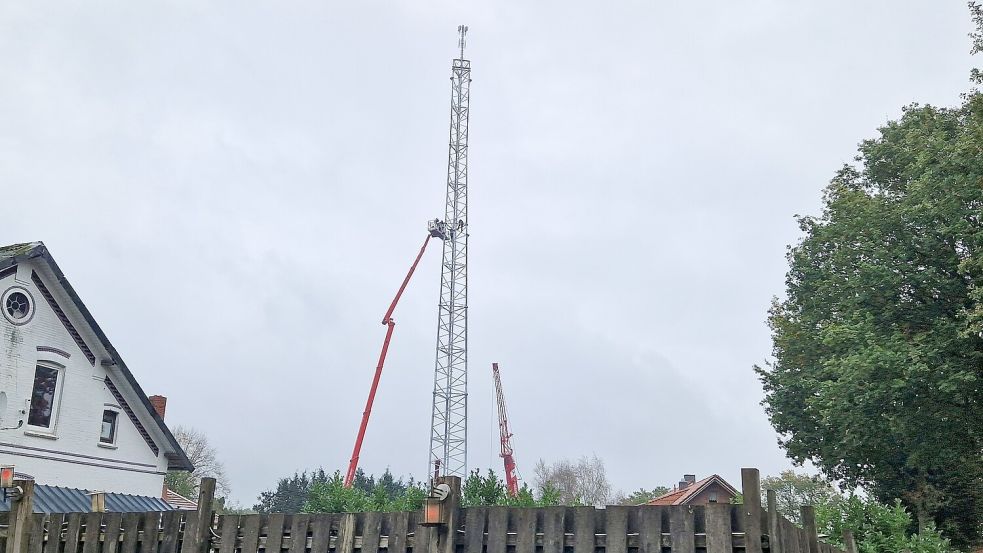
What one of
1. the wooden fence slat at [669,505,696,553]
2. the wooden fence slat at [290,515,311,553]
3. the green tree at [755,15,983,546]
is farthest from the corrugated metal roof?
the green tree at [755,15,983,546]

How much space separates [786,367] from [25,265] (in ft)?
92.5

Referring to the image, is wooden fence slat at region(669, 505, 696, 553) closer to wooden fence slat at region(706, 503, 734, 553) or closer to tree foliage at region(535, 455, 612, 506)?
wooden fence slat at region(706, 503, 734, 553)

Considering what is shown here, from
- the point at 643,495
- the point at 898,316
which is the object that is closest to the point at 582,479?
the point at 643,495

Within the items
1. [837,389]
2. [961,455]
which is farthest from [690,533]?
[961,455]

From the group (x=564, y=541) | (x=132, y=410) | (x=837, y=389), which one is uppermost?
(x=837, y=389)

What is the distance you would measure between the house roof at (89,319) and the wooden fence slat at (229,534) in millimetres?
13184

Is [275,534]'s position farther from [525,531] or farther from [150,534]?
[525,531]

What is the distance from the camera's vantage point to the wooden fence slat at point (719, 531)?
263 inches

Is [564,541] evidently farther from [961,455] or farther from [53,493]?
[961,455]

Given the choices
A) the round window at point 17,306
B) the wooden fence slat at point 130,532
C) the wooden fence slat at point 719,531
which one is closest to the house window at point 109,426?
the round window at point 17,306

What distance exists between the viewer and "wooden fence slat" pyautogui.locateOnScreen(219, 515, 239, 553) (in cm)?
876

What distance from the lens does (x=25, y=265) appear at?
1947 centimetres

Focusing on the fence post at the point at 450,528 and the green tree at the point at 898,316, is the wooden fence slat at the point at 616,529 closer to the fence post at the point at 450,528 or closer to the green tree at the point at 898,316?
the fence post at the point at 450,528

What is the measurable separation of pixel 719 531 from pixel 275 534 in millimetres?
4609
